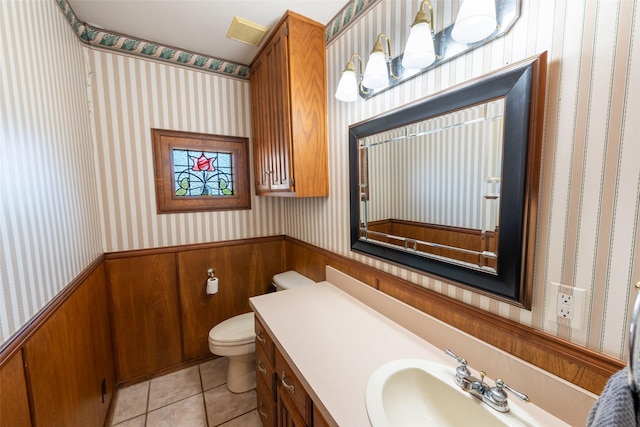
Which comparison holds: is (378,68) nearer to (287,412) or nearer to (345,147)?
(345,147)

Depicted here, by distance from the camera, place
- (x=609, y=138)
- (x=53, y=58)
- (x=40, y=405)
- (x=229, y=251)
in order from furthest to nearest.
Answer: (x=229, y=251) → (x=53, y=58) → (x=40, y=405) → (x=609, y=138)

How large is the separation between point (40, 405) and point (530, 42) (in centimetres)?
202

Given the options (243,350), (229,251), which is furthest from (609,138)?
(229,251)

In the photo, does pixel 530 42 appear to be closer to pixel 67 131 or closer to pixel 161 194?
pixel 67 131

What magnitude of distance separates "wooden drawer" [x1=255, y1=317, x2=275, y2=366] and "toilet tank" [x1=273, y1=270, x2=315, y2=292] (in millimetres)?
625

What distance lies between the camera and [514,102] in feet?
2.60

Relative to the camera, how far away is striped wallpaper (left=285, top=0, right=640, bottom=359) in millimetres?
628

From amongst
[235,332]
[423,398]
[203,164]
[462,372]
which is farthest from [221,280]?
[462,372]

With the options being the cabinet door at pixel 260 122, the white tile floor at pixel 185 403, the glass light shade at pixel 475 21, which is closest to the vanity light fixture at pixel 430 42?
the glass light shade at pixel 475 21

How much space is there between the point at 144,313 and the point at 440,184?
2.27 meters

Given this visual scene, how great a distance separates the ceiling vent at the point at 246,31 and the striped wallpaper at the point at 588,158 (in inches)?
55.2

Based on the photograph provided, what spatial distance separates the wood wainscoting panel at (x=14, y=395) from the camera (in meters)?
0.72

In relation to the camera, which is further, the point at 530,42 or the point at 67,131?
the point at 67,131

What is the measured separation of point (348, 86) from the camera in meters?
1.37
